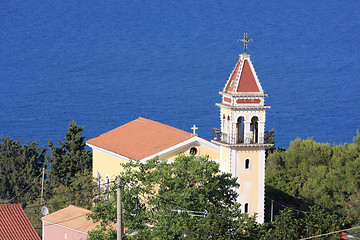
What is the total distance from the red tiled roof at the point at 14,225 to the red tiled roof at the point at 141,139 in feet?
33.8

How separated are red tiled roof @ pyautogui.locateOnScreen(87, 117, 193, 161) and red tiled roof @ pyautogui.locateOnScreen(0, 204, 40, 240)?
33.8 ft

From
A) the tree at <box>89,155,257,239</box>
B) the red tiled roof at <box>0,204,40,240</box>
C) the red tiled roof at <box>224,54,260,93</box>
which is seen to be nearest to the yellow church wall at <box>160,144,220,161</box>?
the red tiled roof at <box>224,54,260,93</box>

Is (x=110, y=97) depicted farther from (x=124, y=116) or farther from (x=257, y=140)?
(x=257, y=140)

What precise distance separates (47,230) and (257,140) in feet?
46.9

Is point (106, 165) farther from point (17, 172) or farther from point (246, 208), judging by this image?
point (246, 208)

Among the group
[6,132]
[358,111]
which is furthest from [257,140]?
[358,111]

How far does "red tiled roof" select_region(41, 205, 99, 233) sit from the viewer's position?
1928 inches

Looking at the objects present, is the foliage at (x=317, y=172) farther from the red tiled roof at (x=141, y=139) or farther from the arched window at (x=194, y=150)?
the arched window at (x=194, y=150)

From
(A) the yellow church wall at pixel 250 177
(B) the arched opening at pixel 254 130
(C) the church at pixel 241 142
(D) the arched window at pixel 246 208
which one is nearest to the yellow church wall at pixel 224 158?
(C) the church at pixel 241 142

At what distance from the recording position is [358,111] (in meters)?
180

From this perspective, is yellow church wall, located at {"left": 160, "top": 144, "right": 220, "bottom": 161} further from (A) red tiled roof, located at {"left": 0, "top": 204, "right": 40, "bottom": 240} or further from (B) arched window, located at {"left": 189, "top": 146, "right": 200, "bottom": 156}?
(A) red tiled roof, located at {"left": 0, "top": 204, "right": 40, "bottom": 240}

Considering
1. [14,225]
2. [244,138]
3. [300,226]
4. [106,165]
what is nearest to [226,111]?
[244,138]

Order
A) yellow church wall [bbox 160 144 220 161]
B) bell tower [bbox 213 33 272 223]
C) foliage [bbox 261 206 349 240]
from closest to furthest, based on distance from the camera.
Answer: foliage [bbox 261 206 349 240]
bell tower [bbox 213 33 272 223]
yellow church wall [bbox 160 144 220 161]

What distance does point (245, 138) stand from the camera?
166 ft
